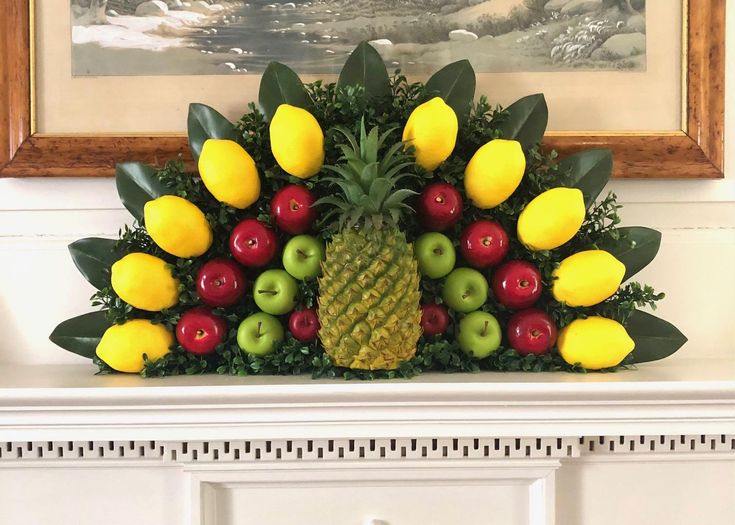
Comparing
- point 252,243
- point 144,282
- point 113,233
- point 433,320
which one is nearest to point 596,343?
point 433,320

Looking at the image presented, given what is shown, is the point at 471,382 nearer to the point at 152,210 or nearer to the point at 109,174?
the point at 152,210

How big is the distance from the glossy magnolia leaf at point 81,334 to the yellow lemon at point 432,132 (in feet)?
1.40

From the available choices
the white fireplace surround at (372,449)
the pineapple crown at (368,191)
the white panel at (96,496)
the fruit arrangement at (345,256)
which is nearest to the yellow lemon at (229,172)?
the fruit arrangement at (345,256)

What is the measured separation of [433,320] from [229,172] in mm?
282

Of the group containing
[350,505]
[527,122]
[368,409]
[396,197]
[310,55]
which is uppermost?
[310,55]

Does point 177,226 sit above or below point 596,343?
above

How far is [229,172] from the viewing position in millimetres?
759

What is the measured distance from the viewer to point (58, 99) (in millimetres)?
902

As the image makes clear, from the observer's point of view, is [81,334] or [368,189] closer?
[368,189]

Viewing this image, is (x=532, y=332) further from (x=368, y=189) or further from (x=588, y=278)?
(x=368, y=189)

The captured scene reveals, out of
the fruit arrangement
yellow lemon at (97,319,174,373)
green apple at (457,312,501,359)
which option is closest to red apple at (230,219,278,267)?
the fruit arrangement

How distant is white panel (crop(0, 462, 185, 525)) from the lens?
73 cm

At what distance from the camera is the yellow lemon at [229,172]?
76 centimetres

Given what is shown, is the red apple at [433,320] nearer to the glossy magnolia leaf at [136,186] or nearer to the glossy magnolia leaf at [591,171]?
the glossy magnolia leaf at [591,171]
